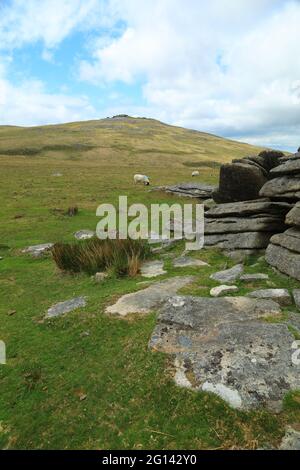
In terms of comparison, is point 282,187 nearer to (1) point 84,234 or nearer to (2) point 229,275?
(2) point 229,275

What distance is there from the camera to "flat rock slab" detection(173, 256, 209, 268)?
13503 millimetres

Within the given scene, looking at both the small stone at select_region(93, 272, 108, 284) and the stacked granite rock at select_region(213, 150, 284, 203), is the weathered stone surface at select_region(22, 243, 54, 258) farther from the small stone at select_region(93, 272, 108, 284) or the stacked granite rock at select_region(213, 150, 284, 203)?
the stacked granite rock at select_region(213, 150, 284, 203)

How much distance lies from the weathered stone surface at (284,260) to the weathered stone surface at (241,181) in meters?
5.89

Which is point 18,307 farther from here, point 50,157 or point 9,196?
point 50,157

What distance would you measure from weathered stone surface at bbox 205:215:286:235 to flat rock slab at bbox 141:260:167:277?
298 centimetres

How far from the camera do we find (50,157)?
85875mm

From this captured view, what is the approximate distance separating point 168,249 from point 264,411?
10.4 m

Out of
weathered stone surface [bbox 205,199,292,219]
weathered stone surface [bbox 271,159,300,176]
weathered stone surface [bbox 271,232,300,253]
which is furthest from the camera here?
weathered stone surface [bbox 205,199,292,219]

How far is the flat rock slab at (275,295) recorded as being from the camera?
9.43 m

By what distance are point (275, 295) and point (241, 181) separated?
9.74m

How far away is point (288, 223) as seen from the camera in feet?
40.3

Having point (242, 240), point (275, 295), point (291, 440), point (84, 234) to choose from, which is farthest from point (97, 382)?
point (84, 234)

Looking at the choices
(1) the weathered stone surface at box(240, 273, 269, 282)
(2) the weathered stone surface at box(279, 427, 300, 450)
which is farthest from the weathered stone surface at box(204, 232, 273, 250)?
(2) the weathered stone surface at box(279, 427, 300, 450)

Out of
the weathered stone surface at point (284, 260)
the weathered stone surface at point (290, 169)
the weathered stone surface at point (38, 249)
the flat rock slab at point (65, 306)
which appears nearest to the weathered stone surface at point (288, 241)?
the weathered stone surface at point (284, 260)
